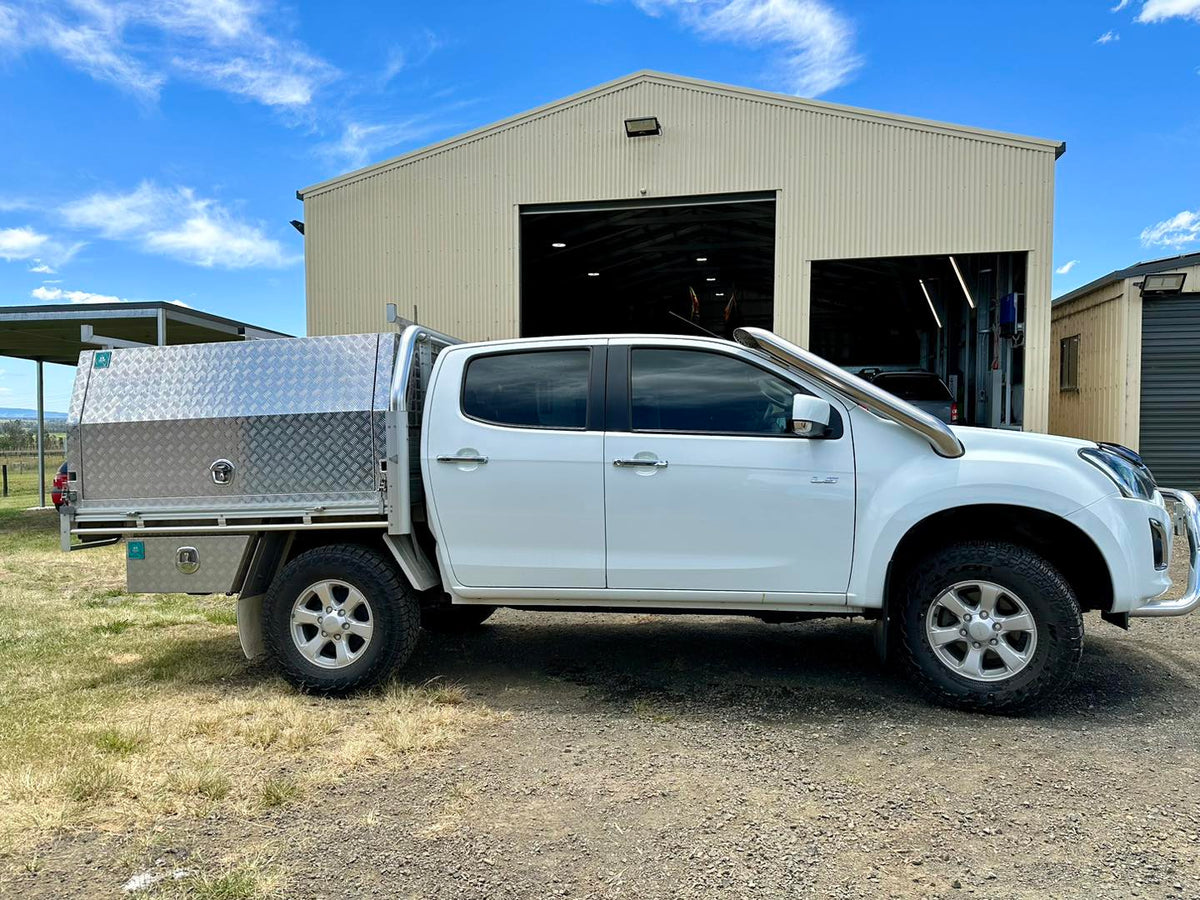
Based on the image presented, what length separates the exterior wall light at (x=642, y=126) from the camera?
463 inches

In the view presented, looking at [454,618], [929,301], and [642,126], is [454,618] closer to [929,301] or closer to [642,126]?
[642,126]

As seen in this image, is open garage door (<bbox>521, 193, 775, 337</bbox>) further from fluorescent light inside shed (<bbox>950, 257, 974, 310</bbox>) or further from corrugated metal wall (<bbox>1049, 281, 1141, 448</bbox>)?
corrugated metal wall (<bbox>1049, 281, 1141, 448</bbox>)

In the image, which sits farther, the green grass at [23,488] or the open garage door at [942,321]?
the green grass at [23,488]

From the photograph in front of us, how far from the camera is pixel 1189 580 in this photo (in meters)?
4.16

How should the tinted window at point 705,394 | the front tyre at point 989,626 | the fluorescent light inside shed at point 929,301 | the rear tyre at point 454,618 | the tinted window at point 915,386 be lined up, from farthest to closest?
1. the fluorescent light inside shed at point 929,301
2. the tinted window at point 915,386
3. the rear tyre at point 454,618
4. the tinted window at point 705,394
5. the front tyre at point 989,626

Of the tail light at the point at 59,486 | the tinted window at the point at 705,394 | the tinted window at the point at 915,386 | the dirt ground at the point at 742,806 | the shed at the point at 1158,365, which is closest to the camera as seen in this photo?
the dirt ground at the point at 742,806

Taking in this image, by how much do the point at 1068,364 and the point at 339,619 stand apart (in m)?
15.7

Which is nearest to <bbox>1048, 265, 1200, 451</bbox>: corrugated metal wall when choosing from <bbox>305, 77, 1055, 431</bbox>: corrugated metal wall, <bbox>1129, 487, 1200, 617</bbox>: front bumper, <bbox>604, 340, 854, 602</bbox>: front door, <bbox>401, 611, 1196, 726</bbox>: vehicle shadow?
<bbox>305, 77, 1055, 431</bbox>: corrugated metal wall

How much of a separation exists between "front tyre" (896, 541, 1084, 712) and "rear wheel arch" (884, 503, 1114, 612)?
0.13m

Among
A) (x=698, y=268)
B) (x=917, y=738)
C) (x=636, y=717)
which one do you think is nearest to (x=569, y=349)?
(x=636, y=717)

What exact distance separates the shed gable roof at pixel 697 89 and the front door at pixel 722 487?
8563 millimetres

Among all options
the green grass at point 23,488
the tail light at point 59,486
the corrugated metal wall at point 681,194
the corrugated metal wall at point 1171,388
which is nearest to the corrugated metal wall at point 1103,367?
the corrugated metal wall at point 1171,388

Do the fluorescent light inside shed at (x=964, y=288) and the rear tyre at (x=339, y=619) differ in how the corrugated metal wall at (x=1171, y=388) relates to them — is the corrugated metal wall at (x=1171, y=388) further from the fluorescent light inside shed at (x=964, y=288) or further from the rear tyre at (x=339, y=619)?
the rear tyre at (x=339, y=619)

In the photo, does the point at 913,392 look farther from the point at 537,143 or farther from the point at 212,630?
the point at 212,630
